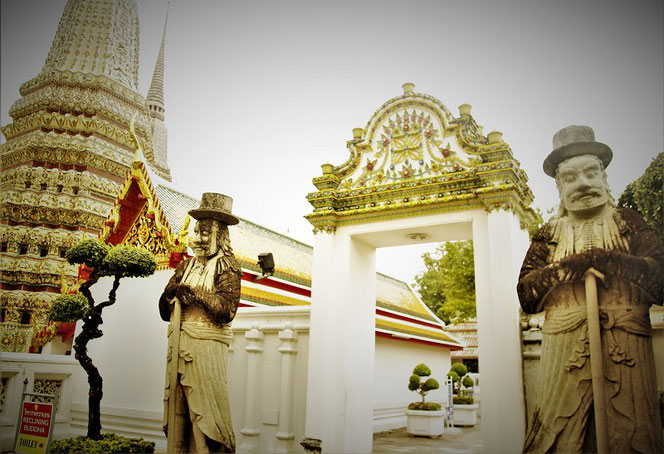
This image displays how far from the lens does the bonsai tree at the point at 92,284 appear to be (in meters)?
7.48

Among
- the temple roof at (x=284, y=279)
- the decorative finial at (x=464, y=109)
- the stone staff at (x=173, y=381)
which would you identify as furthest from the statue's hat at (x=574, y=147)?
the temple roof at (x=284, y=279)

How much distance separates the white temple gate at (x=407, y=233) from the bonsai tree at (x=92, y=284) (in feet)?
9.26

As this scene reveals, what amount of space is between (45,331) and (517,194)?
11474 mm

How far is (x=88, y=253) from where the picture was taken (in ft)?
24.9

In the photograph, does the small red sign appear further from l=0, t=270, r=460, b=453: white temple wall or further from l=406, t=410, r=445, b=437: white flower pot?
l=406, t=410, r=445, b=437: white flower pot

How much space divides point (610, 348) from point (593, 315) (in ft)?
0.96

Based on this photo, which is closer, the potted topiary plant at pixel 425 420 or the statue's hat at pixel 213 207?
the statue's hat at pixel 213 207

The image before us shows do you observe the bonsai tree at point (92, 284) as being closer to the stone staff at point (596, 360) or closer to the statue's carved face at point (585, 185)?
the statue's carved face at point (585, 185)

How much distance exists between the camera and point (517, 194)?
6.81 m

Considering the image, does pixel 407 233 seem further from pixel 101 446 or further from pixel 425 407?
pixel 425 407

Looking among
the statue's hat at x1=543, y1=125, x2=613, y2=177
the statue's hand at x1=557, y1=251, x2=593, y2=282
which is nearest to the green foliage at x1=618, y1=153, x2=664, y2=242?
the statue's hat at x1=543, y1=125, x2=613, y2=177

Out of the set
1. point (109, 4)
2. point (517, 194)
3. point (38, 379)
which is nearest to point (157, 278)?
point (38, 379)

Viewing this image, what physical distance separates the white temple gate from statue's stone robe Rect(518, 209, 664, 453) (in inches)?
70.3

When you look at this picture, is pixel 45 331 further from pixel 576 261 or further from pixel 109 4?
pixel 109 4
